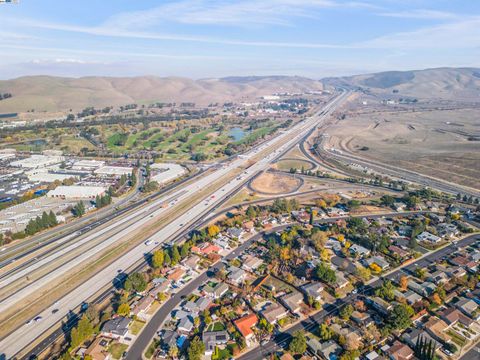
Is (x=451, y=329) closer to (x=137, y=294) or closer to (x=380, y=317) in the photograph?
Result: (x=380, y=317)

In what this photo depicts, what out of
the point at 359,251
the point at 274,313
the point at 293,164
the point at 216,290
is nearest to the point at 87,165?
the point at 293,164

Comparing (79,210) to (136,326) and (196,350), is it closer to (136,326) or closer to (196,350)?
(136,326)

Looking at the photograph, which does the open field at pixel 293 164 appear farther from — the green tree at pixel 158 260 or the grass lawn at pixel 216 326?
the grass lawn at pixel 216 326

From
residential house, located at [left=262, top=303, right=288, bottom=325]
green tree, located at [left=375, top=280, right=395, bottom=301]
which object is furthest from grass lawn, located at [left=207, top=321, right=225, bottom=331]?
green tree, located at [left=375, top=280, right=395, bottom=301]

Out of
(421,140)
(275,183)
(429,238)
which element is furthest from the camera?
(421,140)

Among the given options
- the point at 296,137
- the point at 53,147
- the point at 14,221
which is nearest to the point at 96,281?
the point at 14,221

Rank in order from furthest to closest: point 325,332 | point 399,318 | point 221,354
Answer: point 399,318
point 325,332
point 221,354

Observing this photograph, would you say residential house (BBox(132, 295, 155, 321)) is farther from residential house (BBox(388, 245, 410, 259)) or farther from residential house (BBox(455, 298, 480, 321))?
residential house (BBox(455, 298, 480, 321))
